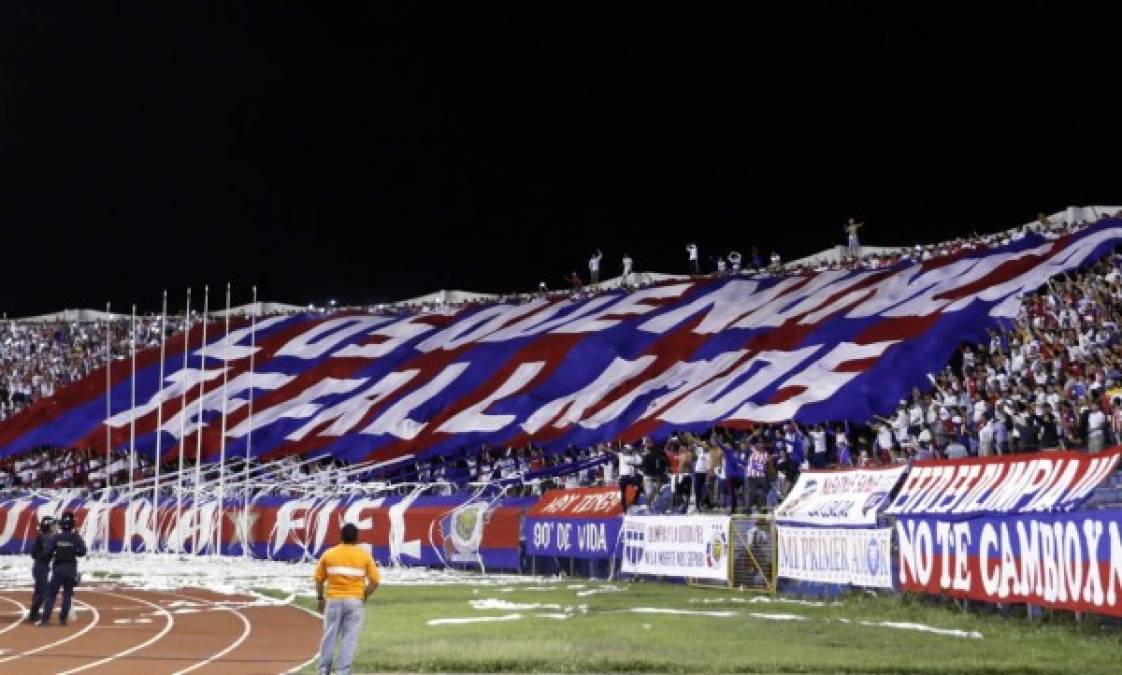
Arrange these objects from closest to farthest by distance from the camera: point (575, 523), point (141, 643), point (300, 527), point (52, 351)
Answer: point (141, 643), point (575, 523), point (300, 527), point (52, 351)

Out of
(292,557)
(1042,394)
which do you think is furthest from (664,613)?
(292,557)

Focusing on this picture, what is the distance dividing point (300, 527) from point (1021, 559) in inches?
1265

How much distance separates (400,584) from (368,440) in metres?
21.8

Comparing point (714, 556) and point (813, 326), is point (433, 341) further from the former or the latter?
point (714, 556)

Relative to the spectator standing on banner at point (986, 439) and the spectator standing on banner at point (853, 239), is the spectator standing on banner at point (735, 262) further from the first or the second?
the spectator standing on banner at point (986, 439)

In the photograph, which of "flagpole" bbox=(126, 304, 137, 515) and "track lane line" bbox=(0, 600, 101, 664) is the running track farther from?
"flagpole" bbox=(126, 304, 137, 515)

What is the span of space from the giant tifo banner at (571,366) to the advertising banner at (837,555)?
13.2 meters

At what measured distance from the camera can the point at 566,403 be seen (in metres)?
54.4

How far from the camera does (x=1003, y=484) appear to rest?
73.3ft

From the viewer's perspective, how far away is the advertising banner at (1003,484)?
19953mm

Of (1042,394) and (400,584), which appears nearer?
(1042,394)

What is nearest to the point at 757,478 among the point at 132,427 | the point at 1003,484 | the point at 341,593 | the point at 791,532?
the point at 791,532

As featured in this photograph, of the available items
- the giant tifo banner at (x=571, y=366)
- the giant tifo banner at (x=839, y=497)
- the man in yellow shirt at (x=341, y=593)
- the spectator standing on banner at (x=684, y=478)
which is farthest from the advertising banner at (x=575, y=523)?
the man in yellow shirt at (x=341, y=593)

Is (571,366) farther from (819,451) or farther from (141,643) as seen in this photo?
(141,643)
